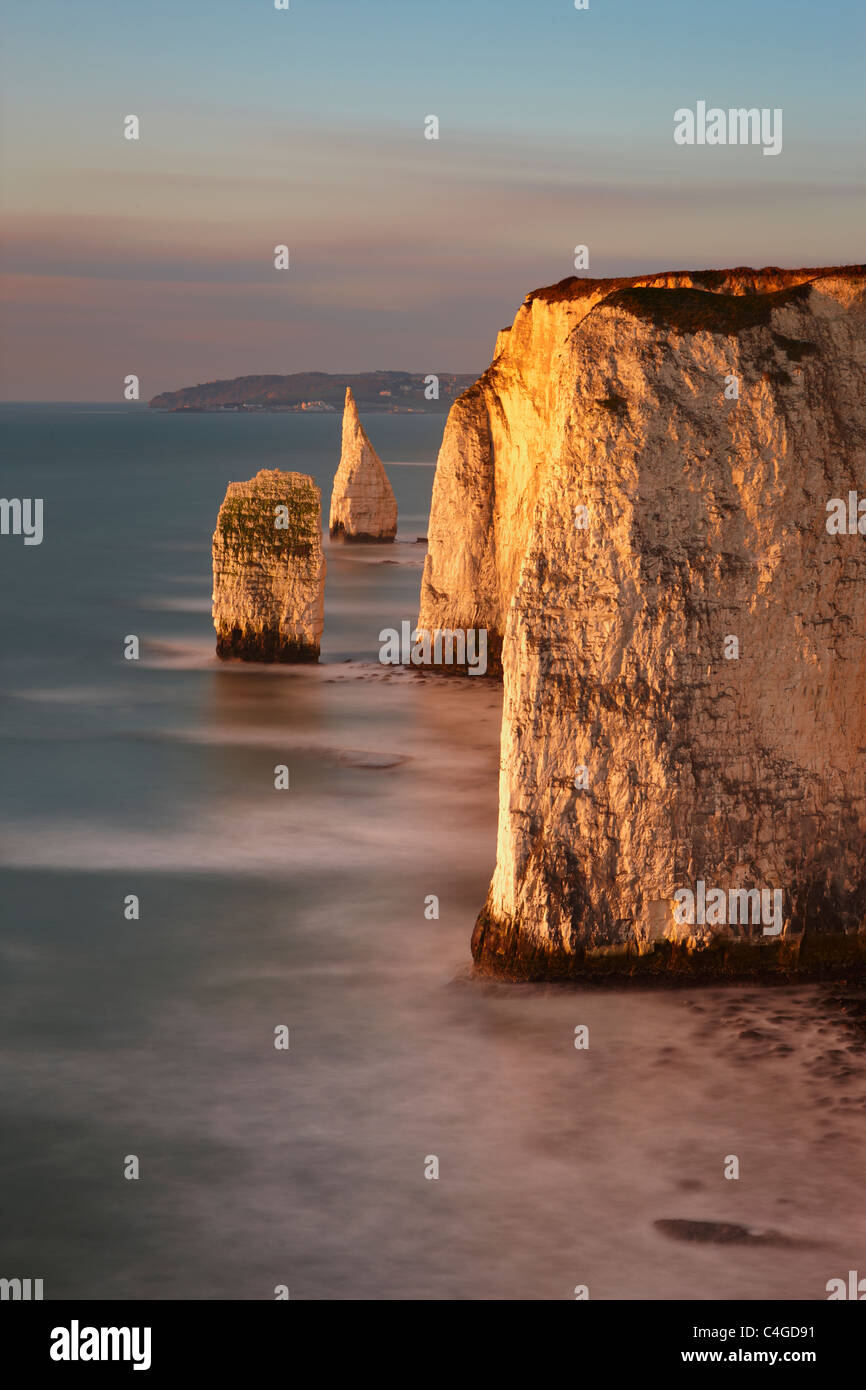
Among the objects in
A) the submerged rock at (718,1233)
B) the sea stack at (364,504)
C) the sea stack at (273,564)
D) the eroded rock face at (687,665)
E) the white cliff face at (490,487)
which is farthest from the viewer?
the sea stack at (364,504)

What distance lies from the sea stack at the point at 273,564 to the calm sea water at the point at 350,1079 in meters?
5.63

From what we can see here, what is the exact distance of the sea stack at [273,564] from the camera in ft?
80.5

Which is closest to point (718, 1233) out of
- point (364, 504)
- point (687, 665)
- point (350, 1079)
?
point (350, 1079)

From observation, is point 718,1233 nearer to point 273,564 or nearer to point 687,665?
point 687,665

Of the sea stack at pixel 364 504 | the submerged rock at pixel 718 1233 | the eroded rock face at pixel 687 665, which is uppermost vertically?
the sea stack at pixel 364 504

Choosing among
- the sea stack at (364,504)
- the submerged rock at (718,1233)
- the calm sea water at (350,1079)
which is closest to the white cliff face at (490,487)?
the calm sea water at (350,1079)

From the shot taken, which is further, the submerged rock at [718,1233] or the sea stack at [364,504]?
the sea stack at [364,504]

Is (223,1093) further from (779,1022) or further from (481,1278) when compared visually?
(779,1022)

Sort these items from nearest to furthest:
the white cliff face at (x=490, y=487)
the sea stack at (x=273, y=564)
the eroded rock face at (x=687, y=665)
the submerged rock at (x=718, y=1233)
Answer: the submerged rock at (x=718, y=1233) → the eroded rock face at (x=687, y=665) → the white cliff face at (x=490, y=487) → the sea stack at (x=273, y=564)

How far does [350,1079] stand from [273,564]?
14.7 m

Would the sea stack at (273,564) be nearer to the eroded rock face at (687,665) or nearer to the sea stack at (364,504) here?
the eroded rock face at (687,665)

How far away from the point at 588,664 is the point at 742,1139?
11.2ft

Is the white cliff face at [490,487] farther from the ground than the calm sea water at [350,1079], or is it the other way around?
the white cliff face at [490,487]
